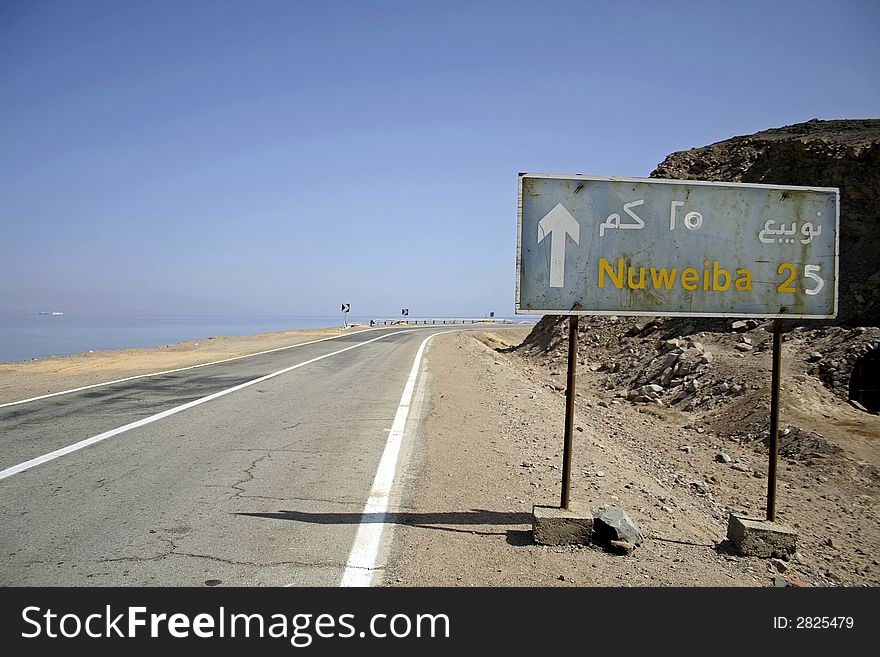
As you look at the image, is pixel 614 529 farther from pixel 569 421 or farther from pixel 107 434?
pixel 107 434

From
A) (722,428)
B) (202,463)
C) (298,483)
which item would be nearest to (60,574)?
(298,483)

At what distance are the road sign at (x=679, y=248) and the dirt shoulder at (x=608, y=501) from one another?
2.04 m

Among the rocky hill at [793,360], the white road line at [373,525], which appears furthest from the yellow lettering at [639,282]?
the rocky hill at [793,360]

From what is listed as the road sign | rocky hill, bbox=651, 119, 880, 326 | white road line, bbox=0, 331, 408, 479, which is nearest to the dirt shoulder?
the road sign

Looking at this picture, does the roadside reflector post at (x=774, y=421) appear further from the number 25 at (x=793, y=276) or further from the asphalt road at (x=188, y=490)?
the asphalt road at (x=188, y=490)

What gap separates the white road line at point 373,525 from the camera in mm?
4098

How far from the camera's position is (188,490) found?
5977 mm

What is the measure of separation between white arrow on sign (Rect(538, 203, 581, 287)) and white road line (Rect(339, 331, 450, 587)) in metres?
2.60

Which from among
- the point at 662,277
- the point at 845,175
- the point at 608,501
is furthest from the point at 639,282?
the point at 845,175

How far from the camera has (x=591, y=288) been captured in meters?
Result: 5.29

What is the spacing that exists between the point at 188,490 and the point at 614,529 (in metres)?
4.10

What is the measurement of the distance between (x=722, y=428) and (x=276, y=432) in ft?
28.6

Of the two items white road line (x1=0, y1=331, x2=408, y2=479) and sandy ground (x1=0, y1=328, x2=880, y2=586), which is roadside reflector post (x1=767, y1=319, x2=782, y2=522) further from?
white road line (x1=0, y1=331, x2=408, y2=479)
